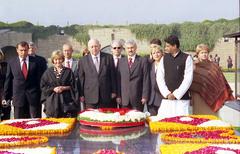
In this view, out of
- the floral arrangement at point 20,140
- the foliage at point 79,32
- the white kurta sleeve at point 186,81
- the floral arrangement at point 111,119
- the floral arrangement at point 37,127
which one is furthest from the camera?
A: the foliage at point 79,32

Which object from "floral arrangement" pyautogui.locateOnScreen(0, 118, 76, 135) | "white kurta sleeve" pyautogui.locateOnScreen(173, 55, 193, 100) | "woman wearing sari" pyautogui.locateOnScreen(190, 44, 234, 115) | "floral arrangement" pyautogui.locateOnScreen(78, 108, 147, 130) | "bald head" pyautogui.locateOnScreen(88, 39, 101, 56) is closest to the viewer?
"floral arrangement" pyautogui.locateOnScreen(0, 118, 76, 135)

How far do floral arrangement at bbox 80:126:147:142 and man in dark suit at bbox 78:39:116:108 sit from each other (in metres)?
1.71

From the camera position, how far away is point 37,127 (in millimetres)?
4070

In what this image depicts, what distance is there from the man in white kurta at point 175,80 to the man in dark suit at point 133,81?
87cm

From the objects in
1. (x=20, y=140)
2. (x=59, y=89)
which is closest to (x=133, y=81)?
(x=59, y=89)

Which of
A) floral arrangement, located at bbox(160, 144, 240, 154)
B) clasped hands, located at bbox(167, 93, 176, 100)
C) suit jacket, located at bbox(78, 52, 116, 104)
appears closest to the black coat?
suit jacket, located at bbox(78, 52, 116, 104)

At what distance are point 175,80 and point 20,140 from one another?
2.22 meters

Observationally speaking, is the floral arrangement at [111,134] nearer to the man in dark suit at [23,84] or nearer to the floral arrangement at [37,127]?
the floral arrangement at [37,127]

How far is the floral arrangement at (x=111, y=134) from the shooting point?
12.1ft

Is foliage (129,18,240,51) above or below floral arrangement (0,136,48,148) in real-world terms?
above

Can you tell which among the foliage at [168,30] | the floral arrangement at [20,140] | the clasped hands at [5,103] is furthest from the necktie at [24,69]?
the foliage at [168,30]

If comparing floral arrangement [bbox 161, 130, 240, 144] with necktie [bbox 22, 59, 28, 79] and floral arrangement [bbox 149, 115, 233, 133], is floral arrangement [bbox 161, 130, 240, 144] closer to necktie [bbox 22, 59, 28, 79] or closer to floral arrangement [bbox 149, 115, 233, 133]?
floral arrangement [bbox 149, 115, 233, 133]

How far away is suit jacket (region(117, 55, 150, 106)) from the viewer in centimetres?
603

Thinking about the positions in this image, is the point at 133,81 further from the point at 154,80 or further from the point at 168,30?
the point at 168,30
